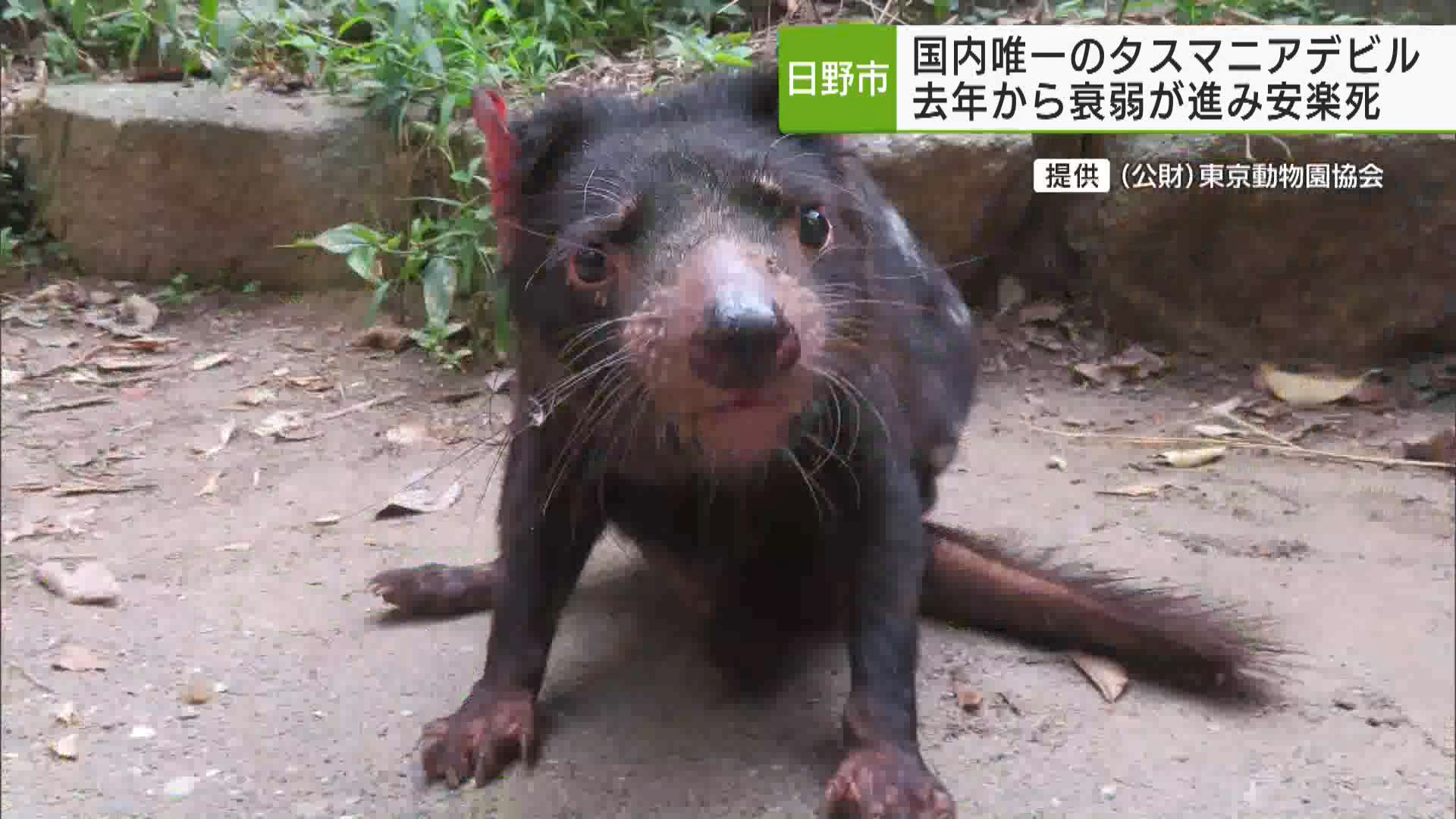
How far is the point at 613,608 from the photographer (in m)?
2.03

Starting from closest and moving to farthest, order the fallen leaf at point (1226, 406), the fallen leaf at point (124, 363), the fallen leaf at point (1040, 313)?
the fallen leaf at point (124, 363), the fallen leaf at point (1226, 406), the fallen leaf at point (1040, 313)

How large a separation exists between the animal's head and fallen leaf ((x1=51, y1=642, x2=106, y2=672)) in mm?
601

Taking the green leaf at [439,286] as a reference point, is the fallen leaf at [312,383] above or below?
below

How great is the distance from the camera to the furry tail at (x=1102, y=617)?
152 centimetres

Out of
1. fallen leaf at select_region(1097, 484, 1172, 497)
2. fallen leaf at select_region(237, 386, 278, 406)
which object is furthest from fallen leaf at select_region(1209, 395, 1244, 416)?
fallen leaf at select_region(237, 386, 278, 406)

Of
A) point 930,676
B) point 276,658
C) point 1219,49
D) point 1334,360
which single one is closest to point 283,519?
point 276,658

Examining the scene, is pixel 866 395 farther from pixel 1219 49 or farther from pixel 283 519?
pixel 283 519

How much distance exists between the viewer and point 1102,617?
1762 millimetres

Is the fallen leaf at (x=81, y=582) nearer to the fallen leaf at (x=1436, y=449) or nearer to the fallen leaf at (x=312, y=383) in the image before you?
the fallen leaf at (x=312, y=383)

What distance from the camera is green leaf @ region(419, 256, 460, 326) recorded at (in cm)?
159

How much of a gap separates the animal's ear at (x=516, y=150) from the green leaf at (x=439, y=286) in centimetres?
8

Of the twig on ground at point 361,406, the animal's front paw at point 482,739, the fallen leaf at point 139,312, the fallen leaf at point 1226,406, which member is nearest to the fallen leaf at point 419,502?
the twig on ground at point 361,406

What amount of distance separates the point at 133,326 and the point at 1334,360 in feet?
4.84

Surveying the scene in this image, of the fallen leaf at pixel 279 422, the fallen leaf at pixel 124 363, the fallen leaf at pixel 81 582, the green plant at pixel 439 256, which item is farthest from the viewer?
the green plant at pixel 439 256
